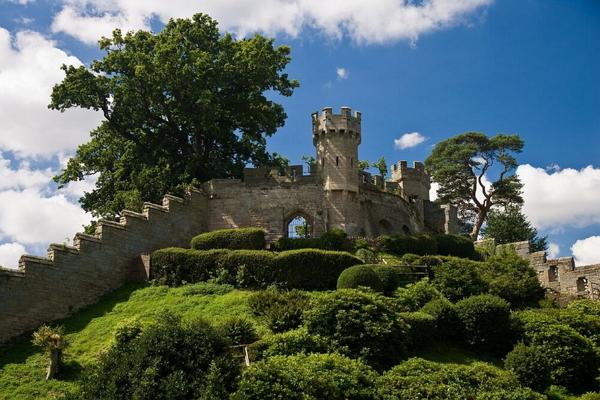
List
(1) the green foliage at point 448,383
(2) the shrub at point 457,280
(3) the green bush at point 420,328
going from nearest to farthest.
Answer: (1) the green foliage at point 448,383 < (3) the green bush at point 420,328 < (2) the shrub at point 457,280

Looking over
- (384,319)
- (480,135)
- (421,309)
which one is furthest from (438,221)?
(384,319)

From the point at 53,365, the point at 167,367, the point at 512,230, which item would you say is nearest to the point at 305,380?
the point at 167,367

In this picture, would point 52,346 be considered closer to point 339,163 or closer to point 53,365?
point 53,365

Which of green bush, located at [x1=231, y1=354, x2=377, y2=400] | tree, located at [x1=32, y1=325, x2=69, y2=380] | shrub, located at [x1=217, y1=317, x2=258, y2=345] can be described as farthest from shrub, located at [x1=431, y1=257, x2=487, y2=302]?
tree, located at [x1=32, y1=325, x2=69, y2=380]

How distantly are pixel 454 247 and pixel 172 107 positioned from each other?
58.0 feet

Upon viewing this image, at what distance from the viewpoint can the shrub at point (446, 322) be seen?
105 feet

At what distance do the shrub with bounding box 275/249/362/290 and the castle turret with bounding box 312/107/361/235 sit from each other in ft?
28.2

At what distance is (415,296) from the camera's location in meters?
34.3

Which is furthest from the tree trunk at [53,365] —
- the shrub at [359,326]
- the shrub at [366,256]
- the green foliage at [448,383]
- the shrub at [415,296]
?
the shrub at [366,256]

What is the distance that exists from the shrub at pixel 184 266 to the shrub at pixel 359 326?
832 cm

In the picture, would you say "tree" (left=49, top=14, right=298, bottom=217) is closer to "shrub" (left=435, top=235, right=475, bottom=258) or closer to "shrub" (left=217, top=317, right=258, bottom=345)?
"shrub" (left=435, top=235, right=475, bottom=258)

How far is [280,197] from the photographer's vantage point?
4588cm

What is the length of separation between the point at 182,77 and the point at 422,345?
2204cm

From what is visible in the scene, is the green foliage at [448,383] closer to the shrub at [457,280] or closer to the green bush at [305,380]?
the green bush at [305,380]
